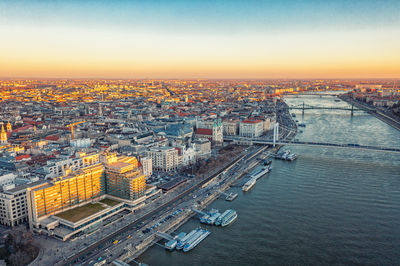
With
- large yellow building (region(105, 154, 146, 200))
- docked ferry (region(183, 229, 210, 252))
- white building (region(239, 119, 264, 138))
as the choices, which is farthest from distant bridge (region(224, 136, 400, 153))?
docked ferry (region(183, 229, 210, 252))

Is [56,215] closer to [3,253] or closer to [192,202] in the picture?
[3,253]

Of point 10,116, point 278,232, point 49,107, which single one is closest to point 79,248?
point 278,232

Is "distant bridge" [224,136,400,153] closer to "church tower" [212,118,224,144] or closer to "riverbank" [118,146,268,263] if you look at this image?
"church tower" [212,118,224,144]

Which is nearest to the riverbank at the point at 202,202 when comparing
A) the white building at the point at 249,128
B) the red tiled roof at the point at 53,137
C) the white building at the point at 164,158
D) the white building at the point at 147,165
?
the white building at the point at 164,158

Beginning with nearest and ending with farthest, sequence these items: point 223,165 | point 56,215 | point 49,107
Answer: point 56,215, point 223,165, point 49,107

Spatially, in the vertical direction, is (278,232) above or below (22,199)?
below
